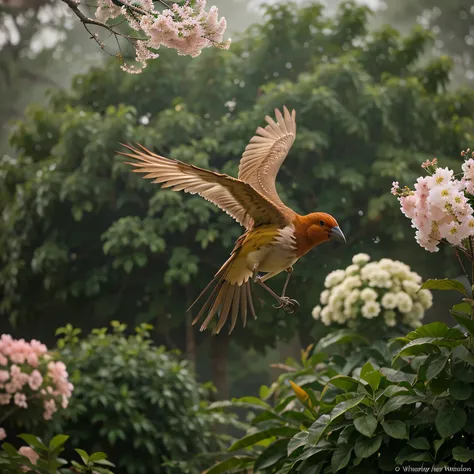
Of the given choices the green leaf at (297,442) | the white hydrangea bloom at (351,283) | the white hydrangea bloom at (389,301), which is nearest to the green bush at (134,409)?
the white hydrangea bloom at (351,283)

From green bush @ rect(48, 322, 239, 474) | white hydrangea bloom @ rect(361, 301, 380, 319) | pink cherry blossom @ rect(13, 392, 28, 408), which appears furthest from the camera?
green bush @ rect(48, 322, 239, 474)

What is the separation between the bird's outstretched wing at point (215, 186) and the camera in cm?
156

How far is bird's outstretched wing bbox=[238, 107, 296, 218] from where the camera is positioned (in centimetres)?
216

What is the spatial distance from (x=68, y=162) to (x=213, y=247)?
4.74ft

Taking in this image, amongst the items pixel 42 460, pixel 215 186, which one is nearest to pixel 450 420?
pixel 215 186

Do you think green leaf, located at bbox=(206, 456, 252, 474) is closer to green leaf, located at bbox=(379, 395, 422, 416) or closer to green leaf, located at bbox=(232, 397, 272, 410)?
green leaf, located at bbox=(232, 397, 272, 410)

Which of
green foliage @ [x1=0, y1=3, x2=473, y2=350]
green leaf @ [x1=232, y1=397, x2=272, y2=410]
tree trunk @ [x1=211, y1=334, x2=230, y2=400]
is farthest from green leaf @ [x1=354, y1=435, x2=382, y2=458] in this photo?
tree trunk @ [x1=211, y1=334, x2=230, y2=400]

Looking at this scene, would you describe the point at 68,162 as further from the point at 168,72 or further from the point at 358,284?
the point at 358,284

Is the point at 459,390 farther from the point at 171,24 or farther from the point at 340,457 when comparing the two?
the point at 171,24

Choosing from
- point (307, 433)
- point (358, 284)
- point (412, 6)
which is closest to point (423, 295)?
point (358, 284)

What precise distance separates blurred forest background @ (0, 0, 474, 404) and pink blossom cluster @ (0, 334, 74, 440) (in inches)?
77.8

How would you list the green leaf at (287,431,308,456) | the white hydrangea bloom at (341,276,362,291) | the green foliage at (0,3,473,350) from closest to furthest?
1. the green leaf at (287,431,308,456)
2. the white hydrangea bloom at (341,276,362,291)
3. the green foliage at (0,3,473,350)

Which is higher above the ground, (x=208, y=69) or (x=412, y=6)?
(x=412, y=6)

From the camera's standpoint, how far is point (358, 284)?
12.3ft
